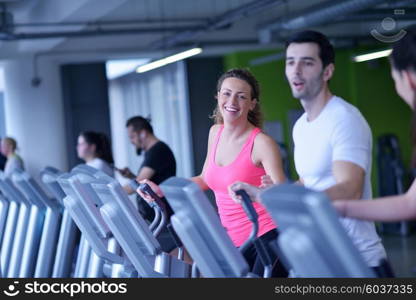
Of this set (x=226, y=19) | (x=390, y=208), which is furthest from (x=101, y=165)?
(x=226, y=19)

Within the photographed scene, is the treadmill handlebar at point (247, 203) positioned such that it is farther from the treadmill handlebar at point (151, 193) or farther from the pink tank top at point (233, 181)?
the treadmill handlebar at point (151, 193)

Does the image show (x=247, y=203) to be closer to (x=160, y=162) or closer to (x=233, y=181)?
(x=233, y=181)

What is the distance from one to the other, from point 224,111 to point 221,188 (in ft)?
1.15

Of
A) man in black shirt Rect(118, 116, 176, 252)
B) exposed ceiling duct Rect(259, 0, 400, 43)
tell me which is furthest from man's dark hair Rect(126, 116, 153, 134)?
exposed ceiling duct Rect(259, 0, 400, 43)

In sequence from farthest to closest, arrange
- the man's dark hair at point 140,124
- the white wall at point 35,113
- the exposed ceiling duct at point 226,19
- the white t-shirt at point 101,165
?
1. the white wall at point 35,113
2. the exposed ceiling duct at point 226,19
3. the white t-shirt at point 101,165
4. the man's dark hair at point 140,124

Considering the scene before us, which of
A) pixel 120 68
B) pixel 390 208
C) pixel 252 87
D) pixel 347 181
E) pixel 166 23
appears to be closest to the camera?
pixel 390 208

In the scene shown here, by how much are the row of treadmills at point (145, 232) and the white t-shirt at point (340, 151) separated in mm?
220

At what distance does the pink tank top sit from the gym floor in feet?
13.0

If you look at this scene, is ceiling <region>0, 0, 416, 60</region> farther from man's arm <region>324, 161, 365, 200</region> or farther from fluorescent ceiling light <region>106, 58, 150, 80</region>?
man's arm <region>324, 161, 365, 200</region>

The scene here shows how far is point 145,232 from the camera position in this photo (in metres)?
2.90

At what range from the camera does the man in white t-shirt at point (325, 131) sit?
7.68 feet

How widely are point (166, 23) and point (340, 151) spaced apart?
1058 cm

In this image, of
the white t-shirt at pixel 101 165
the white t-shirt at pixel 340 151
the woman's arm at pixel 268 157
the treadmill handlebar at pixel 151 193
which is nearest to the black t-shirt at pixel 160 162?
the white t-shirt at pixel 101 165

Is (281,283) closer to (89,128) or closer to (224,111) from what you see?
(224,111)
